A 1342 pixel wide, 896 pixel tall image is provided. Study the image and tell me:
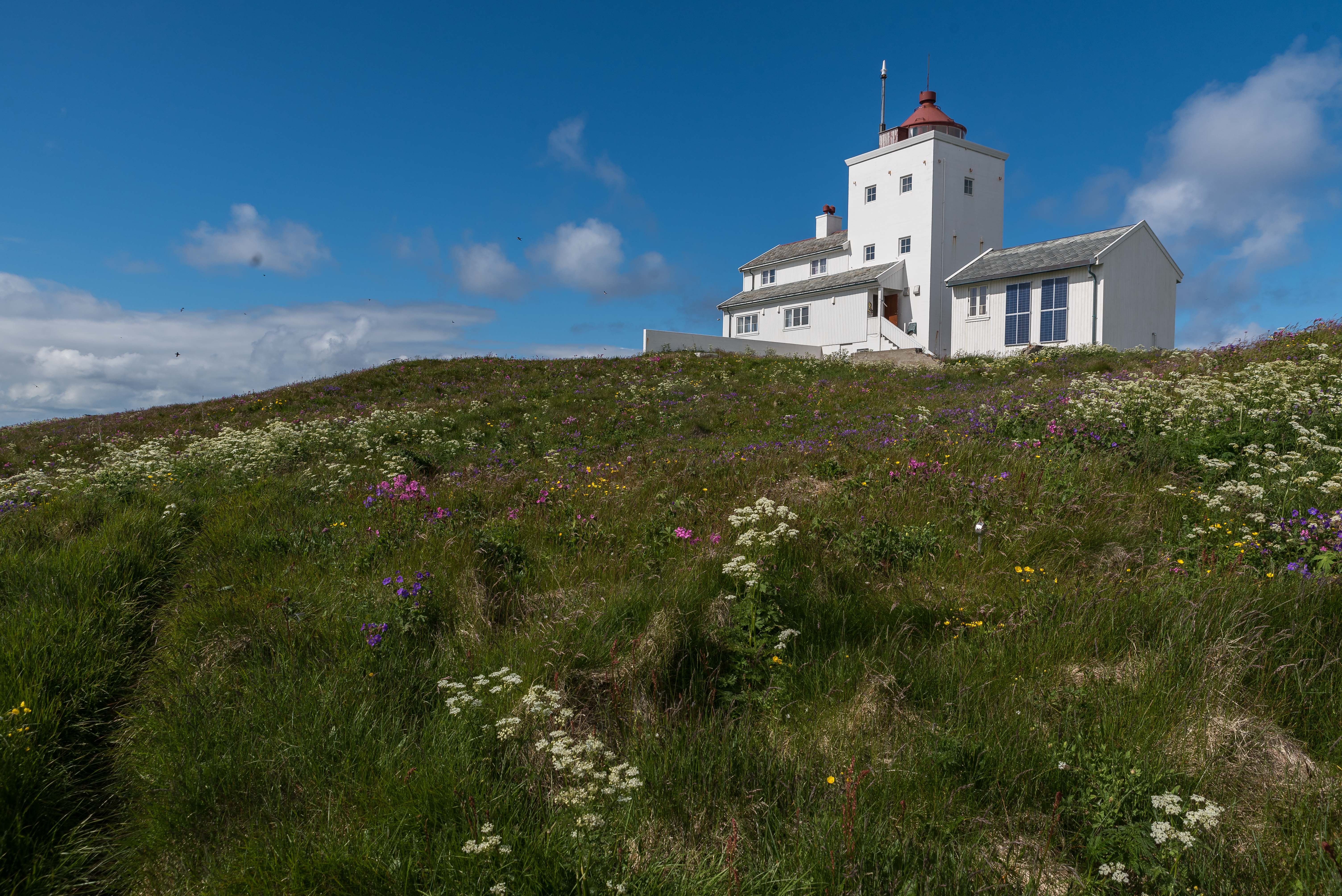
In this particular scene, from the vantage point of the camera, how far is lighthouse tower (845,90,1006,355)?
3550cm

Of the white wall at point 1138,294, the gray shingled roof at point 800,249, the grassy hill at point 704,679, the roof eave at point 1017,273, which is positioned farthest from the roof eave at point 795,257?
the grassy hill at point 704,679

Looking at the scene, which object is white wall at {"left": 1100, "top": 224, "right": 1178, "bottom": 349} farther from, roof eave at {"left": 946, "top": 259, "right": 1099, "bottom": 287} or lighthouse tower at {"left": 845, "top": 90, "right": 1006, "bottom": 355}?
lighthouse tower at {"left": 845, "top": 90, "right": 1006, "bottom": 355}

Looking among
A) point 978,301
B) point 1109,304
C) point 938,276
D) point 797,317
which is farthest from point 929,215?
point 1109,304

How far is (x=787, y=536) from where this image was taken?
556 cm

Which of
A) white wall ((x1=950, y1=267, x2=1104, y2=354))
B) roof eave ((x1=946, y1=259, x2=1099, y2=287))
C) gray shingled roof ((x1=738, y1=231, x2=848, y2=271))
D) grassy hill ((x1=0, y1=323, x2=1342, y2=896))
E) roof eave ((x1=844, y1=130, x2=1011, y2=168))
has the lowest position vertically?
grassy hill ((x1=0, y1=323, x2=1342, y2=896))

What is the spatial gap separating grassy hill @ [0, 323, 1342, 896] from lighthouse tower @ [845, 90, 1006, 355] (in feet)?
95.3

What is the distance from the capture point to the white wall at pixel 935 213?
35.4 m

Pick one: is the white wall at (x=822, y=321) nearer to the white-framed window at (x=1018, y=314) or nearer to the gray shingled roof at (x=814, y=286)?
the gray shingled roof at (x=814, y=286)

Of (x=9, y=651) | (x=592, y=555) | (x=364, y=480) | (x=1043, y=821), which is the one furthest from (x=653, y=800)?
(x=364, y=480)

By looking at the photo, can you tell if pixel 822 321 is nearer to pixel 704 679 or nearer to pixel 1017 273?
pixel 1017 273

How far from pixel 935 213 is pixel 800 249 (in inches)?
383

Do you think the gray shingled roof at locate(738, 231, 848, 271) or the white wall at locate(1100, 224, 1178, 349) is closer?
the white wall at locate(1100, 224, 1178, 349)

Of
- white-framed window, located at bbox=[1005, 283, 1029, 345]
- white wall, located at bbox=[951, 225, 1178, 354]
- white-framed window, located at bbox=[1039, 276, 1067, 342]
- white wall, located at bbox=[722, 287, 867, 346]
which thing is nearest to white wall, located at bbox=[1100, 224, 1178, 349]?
white wall, located at bbox=[951, 225, 1178, 354]

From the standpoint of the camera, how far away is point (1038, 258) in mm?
31453
